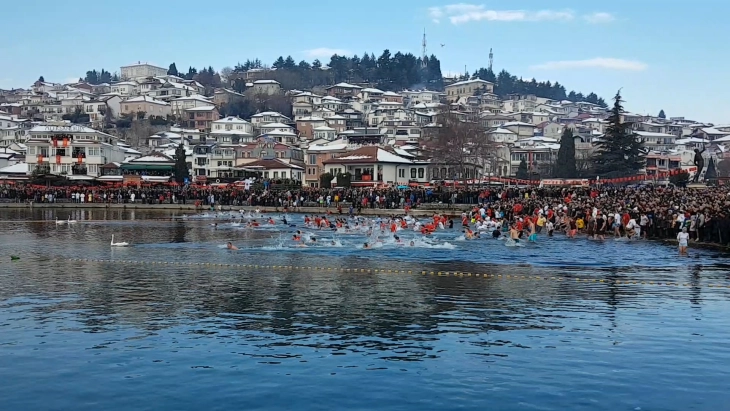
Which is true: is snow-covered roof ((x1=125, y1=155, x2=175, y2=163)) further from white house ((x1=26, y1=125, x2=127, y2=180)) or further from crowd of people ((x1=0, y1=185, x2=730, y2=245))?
crowd of people ((x1=0, y1=185, x2=730, y2=245))

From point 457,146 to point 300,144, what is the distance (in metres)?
48.4

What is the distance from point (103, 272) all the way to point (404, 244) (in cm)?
1440

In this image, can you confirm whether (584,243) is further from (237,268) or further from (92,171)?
(92,171)

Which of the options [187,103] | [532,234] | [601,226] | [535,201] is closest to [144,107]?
[187,103]

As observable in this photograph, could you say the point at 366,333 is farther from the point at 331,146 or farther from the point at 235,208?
the point at 331,146

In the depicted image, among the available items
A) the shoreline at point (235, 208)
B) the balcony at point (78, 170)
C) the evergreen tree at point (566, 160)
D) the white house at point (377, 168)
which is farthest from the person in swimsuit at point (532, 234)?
the balcony at point (78, 170)

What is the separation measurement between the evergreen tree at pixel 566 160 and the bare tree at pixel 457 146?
43.5ft

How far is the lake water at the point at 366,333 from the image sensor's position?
11805 mm

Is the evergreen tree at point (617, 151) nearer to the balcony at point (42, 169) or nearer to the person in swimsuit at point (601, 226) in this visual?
the person in swimsuit at point (601, 226)

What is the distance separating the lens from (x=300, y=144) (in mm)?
129625

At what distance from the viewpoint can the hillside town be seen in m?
87.6

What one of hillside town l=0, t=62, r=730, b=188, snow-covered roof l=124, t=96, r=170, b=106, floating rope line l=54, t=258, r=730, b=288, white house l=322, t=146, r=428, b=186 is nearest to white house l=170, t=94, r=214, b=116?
hillside town l=0, t=62, r=730, b=188

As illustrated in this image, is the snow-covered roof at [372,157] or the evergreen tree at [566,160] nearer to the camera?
the snow-covered roof at [372,157]

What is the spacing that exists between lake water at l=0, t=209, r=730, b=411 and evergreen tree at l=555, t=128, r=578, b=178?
70913 mm
